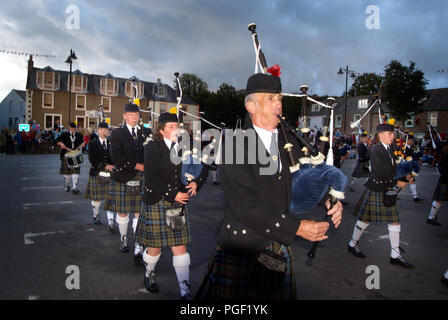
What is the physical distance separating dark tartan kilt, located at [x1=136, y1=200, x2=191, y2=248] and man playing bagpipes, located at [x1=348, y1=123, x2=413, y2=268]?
2881mm

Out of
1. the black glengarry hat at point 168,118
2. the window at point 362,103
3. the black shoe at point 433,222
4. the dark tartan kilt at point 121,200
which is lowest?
the black shoe at point 433,222

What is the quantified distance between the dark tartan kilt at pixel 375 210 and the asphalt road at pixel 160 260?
0.65 metres

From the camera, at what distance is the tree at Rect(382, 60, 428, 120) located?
30.0 meters

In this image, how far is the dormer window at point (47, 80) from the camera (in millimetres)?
39250

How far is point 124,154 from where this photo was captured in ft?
15.3

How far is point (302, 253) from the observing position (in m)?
4.96

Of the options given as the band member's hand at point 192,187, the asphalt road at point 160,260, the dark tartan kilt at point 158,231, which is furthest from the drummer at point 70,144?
the band member's hand at point 192,187

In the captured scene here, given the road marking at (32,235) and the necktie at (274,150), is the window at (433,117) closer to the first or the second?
the road marking at (32,235)

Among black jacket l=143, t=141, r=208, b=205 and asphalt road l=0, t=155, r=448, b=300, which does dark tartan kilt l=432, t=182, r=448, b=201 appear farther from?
black jacket l=143, t=141, r=208, b=205

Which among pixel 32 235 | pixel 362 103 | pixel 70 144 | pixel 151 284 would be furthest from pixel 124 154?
pixel 362 103

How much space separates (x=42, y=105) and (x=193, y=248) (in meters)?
42.0

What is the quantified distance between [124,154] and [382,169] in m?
3.81
